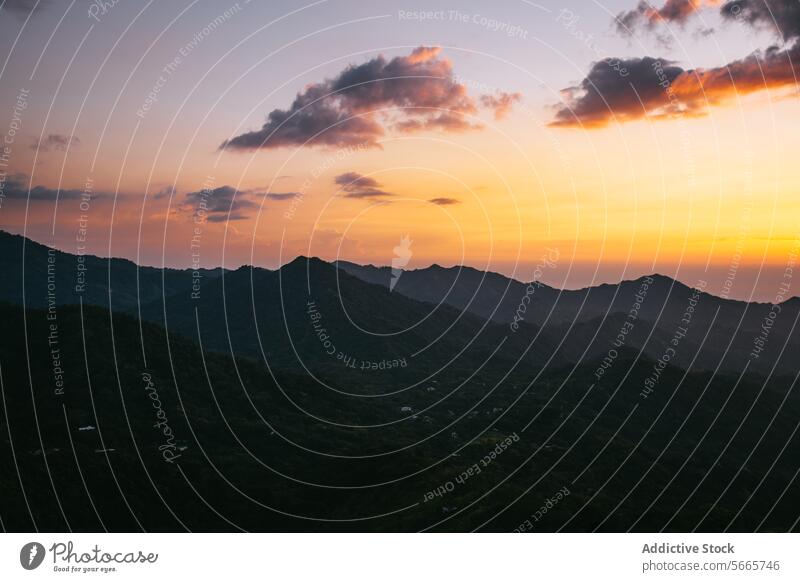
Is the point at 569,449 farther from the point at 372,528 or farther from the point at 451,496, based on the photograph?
the point at 372,528

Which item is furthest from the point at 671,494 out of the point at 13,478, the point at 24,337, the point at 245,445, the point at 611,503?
the point at 24,337

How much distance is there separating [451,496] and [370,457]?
29225 millimetres

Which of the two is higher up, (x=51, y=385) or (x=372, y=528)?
(x=51, y=385)

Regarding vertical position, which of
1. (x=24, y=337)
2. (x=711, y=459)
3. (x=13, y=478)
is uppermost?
(x=24, y=337)

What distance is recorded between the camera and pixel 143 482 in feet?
374
